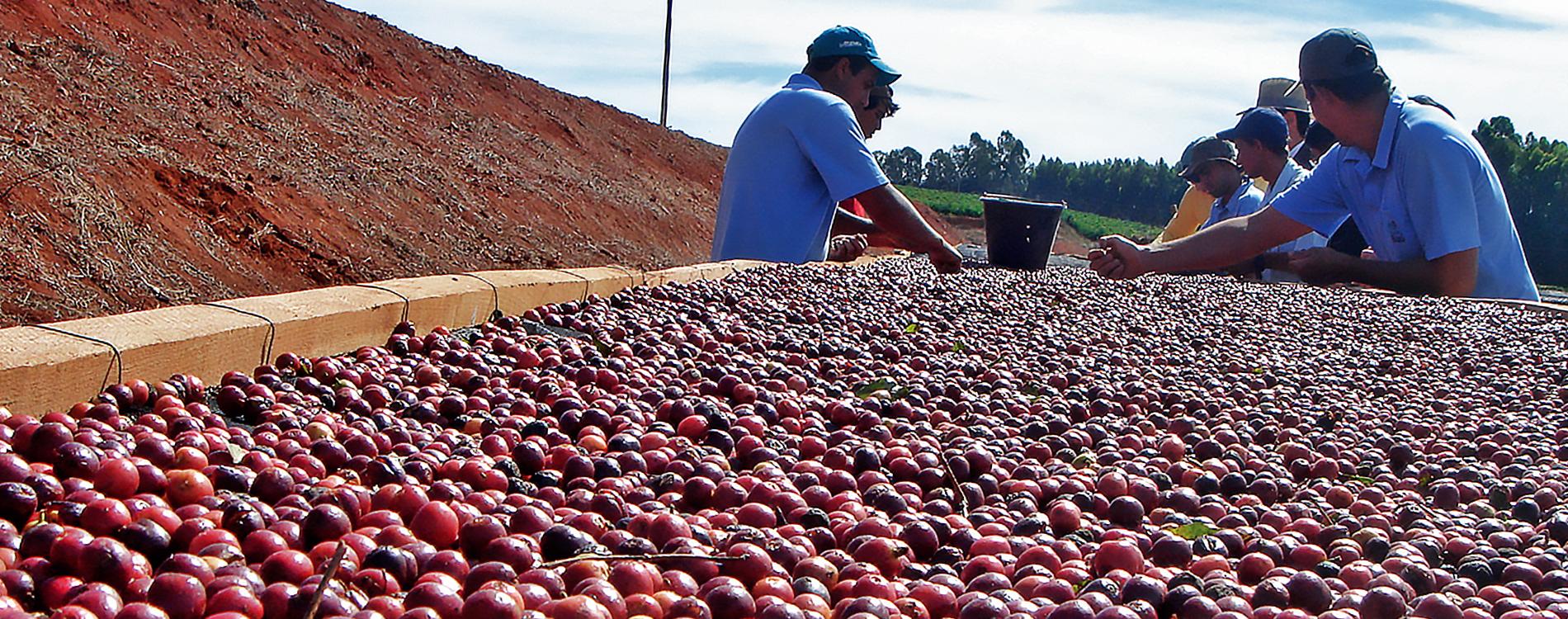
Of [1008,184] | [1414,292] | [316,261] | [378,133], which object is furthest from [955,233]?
[1414,292]

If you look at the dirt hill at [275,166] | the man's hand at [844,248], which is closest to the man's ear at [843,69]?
the man's hand at [844,248]

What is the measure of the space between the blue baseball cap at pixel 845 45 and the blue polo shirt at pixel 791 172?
0.48 feet

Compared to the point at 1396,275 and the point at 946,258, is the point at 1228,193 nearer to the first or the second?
the point at 1396,275

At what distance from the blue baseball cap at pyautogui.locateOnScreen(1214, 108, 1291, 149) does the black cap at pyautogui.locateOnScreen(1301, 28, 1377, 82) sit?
7.06ft

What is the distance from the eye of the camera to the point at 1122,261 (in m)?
5.48

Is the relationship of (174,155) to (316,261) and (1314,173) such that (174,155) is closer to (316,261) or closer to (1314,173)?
(316,261)

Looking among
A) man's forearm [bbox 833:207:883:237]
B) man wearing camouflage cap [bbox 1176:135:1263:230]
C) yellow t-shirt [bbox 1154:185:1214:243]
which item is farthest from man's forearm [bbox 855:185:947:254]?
yellow t-shirt [bbox 1154:185:1214:243]

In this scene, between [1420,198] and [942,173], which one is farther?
[942,173]

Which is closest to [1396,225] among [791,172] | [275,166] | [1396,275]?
[1396,275]

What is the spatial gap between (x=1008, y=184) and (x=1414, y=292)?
57.1 m

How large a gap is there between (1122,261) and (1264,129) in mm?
2336

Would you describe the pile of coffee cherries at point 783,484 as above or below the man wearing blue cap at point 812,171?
below

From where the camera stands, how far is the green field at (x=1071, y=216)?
2063 inches

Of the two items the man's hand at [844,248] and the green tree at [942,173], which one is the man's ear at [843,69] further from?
the green tree at [942,173]
